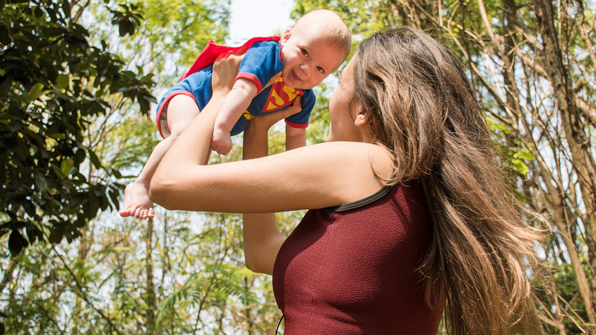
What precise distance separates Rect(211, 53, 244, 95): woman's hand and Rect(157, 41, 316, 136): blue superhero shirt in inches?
1.4

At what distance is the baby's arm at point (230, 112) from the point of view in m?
1.42

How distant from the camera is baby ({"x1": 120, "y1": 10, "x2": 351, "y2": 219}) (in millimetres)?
1593

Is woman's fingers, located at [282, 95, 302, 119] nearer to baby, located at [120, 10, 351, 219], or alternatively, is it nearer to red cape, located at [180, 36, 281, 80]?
baby, located at [120, 10, 351, 219]

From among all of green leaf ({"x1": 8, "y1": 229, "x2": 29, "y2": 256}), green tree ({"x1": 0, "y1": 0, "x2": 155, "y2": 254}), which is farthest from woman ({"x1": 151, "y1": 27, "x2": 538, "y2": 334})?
green leaf ({"x1": 8, "y1": 229, "x2": 29, "y2": 256})

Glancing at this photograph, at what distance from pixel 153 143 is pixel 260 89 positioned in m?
4.68

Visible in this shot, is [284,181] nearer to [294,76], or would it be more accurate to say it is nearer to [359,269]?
[359,269]

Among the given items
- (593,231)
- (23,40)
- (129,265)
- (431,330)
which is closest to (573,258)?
(593,231)

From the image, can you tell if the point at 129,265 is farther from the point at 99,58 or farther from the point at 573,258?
the point at 573,258

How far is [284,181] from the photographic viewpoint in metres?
1.13

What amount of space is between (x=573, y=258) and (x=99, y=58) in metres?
3.33

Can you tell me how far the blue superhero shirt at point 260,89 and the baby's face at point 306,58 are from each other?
4 centimetres

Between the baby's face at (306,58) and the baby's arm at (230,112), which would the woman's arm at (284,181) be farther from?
the baby's face at (306,58)

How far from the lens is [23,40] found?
9.78 ft

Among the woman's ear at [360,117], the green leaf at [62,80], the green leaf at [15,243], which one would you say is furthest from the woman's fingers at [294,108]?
the green leaf at [15,243]
